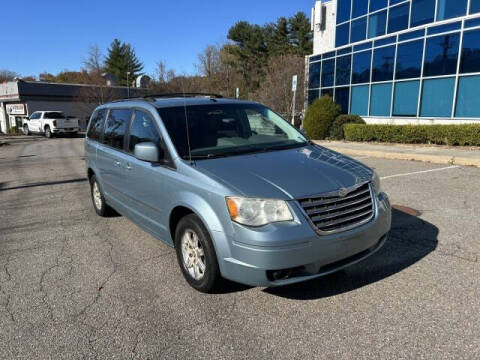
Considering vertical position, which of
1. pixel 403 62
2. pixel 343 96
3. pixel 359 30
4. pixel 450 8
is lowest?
pixel 343 96

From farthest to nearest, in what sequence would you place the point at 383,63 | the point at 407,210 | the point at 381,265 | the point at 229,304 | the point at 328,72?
the point at 328,72 → the point at 383,63 → the point at 407,210 → the point at 381,265 → the point at 229,304

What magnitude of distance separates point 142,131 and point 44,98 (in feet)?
126

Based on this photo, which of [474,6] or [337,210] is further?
[474,6]

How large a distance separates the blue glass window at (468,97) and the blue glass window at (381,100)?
3.37 metres

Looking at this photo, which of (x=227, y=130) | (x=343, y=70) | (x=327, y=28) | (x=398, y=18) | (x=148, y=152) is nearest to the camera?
(x=148, y=152)

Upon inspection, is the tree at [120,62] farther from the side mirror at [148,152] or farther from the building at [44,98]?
the side mirror at [148,152]

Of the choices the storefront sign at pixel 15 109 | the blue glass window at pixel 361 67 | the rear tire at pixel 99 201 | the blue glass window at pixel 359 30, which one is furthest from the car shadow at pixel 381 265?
the storefront sign at pixel 15 109

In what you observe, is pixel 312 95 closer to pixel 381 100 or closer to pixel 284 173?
pixel 381 100

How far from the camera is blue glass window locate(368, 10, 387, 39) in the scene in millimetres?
19453

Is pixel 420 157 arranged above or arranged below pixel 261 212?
below

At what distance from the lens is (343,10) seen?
22031mm

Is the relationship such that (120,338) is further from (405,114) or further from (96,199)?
(405,114)

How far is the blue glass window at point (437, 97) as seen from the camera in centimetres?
1453

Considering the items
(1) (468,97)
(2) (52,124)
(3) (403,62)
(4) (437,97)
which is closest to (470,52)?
(1) (468,97)
